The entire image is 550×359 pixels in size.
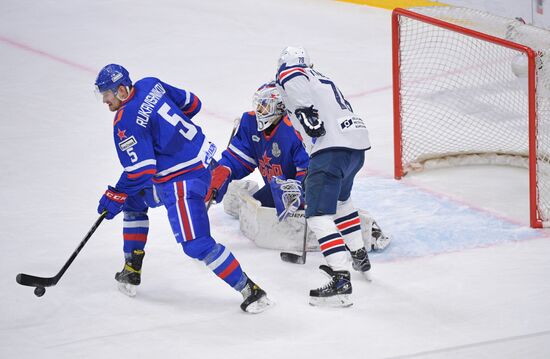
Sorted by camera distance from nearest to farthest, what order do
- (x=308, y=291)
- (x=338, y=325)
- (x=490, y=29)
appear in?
(x=338, y=325) → (x=308, y=291) → (x=490, y=29)

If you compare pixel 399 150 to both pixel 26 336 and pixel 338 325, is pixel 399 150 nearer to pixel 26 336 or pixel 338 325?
pixel 338 325

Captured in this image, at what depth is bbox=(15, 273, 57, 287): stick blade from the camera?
4176mm

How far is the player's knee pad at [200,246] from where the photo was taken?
4105mm

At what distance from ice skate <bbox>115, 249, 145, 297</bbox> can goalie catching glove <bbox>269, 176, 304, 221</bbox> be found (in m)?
0.70

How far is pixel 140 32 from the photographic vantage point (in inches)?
333

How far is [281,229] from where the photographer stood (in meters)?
4.81

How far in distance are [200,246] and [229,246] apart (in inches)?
33.4

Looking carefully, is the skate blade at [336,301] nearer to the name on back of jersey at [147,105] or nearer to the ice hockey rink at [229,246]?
the ice hockey rink at [229,246]

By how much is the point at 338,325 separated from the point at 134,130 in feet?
3.57

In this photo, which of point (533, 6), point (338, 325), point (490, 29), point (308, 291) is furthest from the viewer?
point (533, 6)

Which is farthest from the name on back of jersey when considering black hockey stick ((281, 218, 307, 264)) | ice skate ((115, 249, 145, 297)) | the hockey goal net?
the hockey goal net

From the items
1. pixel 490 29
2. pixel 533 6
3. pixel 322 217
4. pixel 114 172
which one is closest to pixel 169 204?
pixel 322 217

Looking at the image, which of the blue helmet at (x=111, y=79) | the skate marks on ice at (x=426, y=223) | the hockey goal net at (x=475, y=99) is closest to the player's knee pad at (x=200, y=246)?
the blue helmet at (x=111, y=79)

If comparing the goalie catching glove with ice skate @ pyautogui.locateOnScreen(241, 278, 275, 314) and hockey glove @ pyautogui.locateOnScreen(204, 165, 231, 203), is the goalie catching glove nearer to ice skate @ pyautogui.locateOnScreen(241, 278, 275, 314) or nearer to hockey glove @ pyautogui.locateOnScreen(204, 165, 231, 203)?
hockey glove @ pyautogui.locateOnScreen(204, 165, 231, 203)
